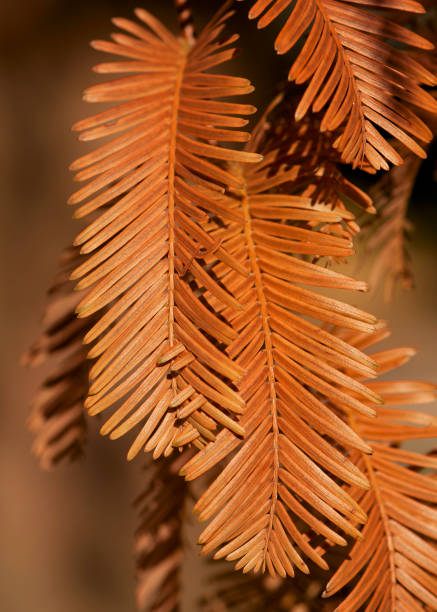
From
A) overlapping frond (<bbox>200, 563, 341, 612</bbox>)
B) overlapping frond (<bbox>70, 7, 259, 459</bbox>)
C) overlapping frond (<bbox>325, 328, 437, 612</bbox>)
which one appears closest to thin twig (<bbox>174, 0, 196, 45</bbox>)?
overlapping frond (<bbox>70, 7, 259, 459</bbox>)

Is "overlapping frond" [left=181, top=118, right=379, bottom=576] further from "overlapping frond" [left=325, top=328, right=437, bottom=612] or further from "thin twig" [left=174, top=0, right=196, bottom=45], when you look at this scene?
"thin twig" [left=174, top=0, right=196, bottom=45]

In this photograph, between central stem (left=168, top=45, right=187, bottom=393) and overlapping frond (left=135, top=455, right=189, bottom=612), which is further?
overlapping frond (left=135, top=455, right=189, bottom=612)

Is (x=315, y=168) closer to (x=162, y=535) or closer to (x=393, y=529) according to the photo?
(x=393, y=529)

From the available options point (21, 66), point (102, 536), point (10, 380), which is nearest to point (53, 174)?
point (21, 66)

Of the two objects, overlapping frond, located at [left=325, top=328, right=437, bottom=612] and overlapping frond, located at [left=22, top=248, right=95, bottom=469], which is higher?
overlapping frond, located at [left=22, top=248, right=95, bottom=469]

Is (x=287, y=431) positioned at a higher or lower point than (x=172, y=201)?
lower

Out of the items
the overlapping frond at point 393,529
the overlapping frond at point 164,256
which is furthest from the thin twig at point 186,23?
the overlapping frond at point 393,529

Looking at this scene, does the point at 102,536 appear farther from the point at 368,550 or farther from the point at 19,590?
the point at 368,550

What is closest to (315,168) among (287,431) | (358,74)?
(358,74)
